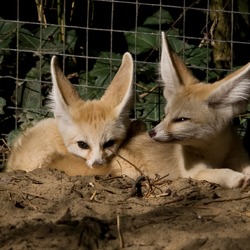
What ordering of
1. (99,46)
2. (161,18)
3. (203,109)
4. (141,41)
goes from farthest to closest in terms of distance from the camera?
(99,46)
(161,18)
(141,41)
(203,109)

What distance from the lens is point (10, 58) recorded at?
7.63 meters

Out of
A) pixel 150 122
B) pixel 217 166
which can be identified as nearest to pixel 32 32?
pixel 150 122

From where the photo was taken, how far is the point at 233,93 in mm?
5773

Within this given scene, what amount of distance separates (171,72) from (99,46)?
2.06 metres

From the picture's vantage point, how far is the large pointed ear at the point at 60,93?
6070mm

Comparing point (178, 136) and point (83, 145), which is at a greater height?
point (178, 136)

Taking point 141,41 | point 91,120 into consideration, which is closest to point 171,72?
point 91,120

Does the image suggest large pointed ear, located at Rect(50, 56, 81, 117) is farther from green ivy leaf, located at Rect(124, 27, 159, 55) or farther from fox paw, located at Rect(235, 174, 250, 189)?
fox paw, located at Rect(235, 174, 250, 189)

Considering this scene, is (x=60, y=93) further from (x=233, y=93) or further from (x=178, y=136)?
(x=233, y=93)

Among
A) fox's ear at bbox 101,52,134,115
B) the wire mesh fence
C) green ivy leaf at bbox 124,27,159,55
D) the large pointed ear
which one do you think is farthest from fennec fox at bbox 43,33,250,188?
green ivy leaf at bbox 124,27,159,55

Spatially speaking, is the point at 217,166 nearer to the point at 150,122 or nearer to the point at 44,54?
the point at 150,122

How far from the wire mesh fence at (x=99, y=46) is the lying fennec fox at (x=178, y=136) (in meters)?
1.07

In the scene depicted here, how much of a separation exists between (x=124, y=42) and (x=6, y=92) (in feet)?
4.43

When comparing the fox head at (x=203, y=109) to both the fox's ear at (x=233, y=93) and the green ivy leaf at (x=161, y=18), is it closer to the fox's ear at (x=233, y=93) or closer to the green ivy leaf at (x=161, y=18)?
the fox's ear at (x=233, y=93)
